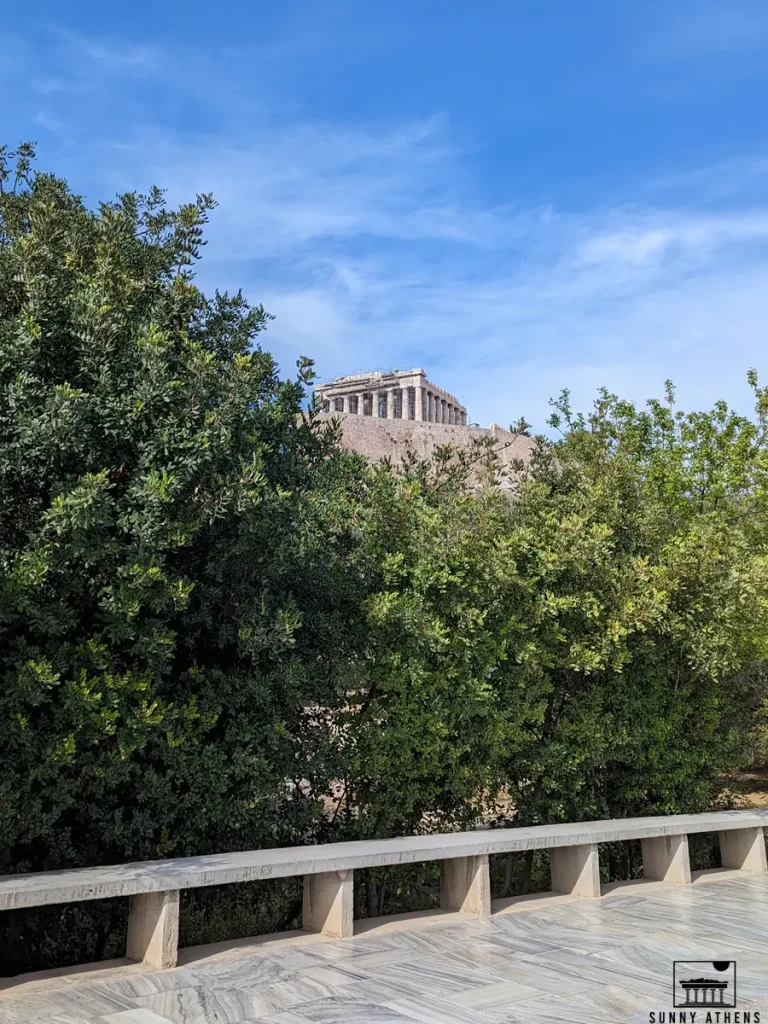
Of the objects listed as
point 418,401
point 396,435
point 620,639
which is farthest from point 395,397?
point 620,639

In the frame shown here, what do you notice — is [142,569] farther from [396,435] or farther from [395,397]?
[395,397]

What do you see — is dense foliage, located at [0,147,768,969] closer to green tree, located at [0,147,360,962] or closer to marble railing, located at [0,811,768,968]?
green tree, located at [0,147,360,962]

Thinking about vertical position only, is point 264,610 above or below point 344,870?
above

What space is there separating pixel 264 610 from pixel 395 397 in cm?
10070

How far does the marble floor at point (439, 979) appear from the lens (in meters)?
4.72

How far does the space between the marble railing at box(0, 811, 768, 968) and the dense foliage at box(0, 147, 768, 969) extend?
637mm

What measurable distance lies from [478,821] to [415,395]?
9678 centimetres

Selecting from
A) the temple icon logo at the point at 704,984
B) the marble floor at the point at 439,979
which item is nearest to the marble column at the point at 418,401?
the marble floor at the point at 439,979

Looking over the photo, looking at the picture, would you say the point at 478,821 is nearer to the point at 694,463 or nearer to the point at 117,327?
the point at 117,327

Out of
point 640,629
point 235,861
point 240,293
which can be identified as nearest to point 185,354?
point 240,293

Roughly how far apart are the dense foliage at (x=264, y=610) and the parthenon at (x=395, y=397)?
9138 cm

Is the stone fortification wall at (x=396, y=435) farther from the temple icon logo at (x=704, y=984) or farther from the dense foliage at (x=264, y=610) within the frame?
the temple icon logo at (x=704, y=984)

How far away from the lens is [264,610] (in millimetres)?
6488

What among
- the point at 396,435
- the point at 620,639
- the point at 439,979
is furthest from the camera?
the point at 396,435
